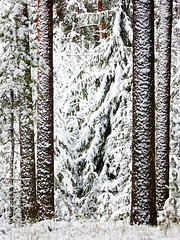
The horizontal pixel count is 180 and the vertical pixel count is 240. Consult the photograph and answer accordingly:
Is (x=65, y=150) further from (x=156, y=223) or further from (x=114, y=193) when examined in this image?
(x=156, y=223)

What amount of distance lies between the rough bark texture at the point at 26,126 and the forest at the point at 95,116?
0.10 feet

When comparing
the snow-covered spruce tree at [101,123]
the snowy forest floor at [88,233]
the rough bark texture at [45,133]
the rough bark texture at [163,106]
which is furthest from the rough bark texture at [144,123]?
the snow-covered spruce tree at [101,123]

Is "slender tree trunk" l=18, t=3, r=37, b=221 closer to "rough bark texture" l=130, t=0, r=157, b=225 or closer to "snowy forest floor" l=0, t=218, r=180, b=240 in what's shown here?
"snowy forest floor" l=0, t=218, r=180, b=240

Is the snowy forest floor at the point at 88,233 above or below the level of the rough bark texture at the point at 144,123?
below

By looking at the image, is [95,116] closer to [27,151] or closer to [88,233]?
[27,151]

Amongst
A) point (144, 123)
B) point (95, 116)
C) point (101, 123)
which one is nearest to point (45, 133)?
point (144, 123)

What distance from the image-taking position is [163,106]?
887 cm

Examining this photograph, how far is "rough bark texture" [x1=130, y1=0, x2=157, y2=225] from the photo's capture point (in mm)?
6430

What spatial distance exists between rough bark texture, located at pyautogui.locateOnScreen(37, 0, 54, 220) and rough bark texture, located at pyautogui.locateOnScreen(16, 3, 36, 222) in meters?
0.31

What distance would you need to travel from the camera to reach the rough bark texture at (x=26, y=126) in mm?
7770

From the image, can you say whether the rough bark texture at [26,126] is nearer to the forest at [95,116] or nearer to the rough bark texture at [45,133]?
the forest at [95,116]

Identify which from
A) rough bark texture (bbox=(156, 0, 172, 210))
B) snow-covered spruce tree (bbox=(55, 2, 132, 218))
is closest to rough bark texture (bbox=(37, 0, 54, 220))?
snow-covered spruce tree (bbox=(55, 2, 132, 218))

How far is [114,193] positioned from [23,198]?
4.43m

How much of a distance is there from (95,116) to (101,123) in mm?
481
